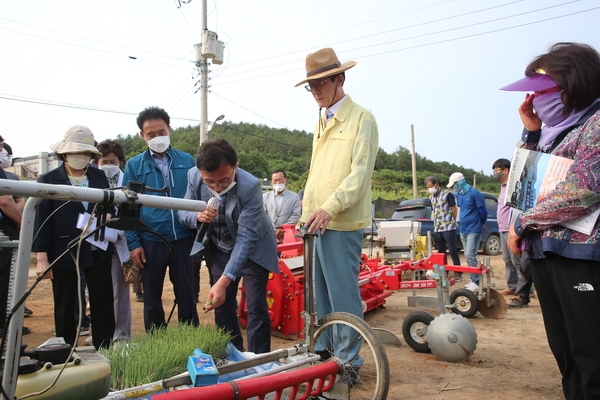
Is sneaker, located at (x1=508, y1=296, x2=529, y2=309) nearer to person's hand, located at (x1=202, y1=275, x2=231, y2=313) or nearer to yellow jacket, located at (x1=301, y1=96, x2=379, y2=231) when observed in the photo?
yellow jacket, located at (x1=301, y1=96, x2=379, y2=231)

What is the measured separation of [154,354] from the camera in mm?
2639

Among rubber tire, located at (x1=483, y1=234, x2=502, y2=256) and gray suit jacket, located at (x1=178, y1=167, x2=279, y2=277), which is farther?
rubber tire, located at (x1=483, y1=234, x2=502, y2=256)

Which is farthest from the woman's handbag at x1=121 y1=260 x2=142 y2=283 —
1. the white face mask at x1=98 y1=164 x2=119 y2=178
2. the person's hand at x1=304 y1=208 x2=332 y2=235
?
the person's hand at x1=304 y1=208 x2=332 y2=235

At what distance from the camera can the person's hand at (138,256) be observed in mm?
3615

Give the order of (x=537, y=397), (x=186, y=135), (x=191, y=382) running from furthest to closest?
(x=186, y=135), (x=537, y=397), (x=191, y=382)

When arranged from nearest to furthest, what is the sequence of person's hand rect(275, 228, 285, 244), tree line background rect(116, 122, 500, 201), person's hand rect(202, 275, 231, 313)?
person's hand rect(202, 275, 231, 313) → person's hand rect(275, 228, 285, 244) → tree line background rect(116, 122, 500, 201)

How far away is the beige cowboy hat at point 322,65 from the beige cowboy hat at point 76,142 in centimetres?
166

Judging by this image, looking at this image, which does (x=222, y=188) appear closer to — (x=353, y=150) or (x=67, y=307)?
(x=353, y=150)

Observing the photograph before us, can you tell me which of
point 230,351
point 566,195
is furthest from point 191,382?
point 566,195

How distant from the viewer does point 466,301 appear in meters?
5.86

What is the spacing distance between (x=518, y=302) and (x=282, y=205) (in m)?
3.57

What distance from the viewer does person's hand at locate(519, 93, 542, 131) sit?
246 centimetres

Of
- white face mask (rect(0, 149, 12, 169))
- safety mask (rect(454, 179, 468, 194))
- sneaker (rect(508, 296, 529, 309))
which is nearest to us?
white face mask (rect(0, 149, 12, 169))

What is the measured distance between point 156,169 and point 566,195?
9.40 ft
